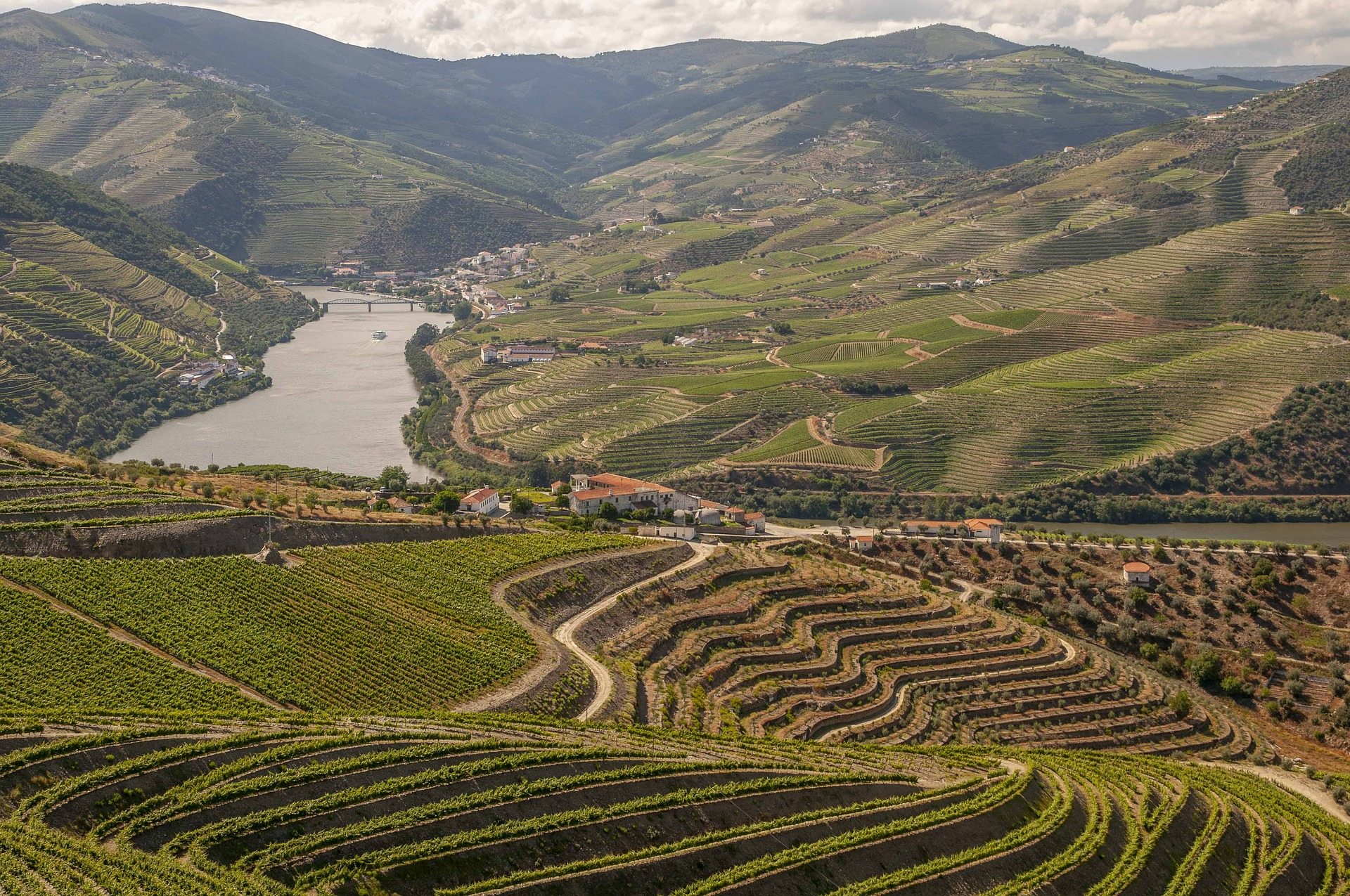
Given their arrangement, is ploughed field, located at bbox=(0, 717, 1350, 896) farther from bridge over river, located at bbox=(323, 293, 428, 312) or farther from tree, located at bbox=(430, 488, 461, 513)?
bridge over river, located at bbox=(323, 293, 428, 312)

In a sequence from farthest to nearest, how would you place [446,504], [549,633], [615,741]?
[446,504], [549,633], [615,741]

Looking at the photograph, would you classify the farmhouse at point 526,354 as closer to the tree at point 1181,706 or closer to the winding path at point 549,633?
the winding path at point 549,633

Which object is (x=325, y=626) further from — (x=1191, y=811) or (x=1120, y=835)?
(x=1191, y=811)

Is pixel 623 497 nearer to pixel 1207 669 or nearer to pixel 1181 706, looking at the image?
pixel 1207 669

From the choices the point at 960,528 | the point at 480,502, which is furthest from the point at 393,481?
the point at 960,528

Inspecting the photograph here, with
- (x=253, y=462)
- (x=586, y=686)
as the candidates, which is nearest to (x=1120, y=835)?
(x=586, y=686)
